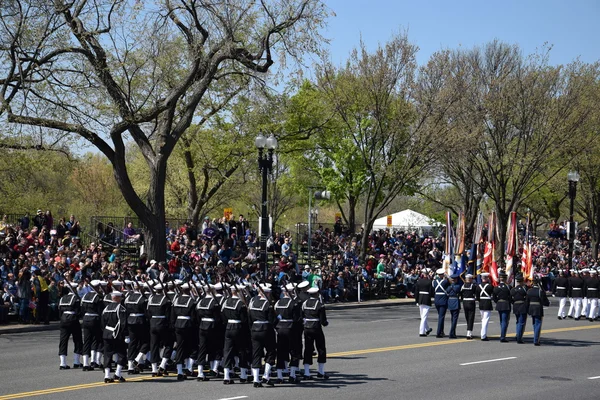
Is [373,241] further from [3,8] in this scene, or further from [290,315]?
[290,315]

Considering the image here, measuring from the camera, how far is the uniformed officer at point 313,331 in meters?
15.9

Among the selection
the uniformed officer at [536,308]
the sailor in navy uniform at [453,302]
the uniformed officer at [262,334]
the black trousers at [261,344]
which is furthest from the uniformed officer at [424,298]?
the black trousers at [261,344]

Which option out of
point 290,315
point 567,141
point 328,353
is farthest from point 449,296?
point 567,141

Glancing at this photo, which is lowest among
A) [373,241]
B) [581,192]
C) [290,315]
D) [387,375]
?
[387,375]

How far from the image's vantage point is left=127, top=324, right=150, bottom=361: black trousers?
16.0 meters

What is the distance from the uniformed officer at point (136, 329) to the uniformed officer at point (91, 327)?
2.31ft

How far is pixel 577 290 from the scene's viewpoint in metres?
28.2

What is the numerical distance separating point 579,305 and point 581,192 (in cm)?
2835

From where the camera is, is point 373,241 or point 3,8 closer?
point 3,8

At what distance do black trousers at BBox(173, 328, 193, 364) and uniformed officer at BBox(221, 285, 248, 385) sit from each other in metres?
0.75

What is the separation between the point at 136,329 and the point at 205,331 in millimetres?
1480

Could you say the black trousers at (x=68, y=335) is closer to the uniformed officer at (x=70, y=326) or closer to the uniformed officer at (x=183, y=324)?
the uniformed officer at (x=70, y=326)

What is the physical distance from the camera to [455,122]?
3966 cm

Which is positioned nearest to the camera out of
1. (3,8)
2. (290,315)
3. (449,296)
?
(290,315)
